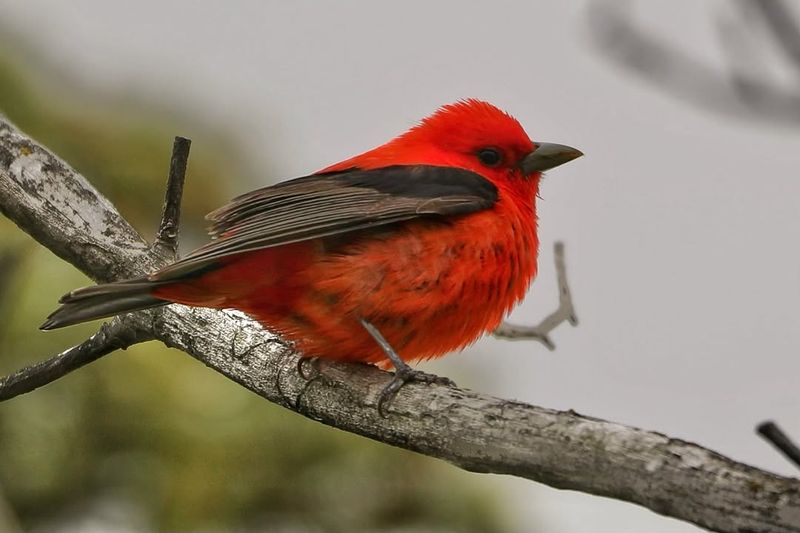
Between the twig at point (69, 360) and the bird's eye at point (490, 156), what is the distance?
1185mm

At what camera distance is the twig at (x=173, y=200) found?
2.79 metres

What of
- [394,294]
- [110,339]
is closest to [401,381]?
[394,294]

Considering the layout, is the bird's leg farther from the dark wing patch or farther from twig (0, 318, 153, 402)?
twig (0, 318, 153, 402)

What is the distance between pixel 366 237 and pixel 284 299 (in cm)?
26

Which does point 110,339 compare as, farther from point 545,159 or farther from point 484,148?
point 545,159

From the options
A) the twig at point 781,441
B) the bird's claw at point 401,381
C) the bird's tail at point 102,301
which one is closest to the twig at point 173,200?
the bird's tail at point 102,301

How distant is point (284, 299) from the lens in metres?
2.78

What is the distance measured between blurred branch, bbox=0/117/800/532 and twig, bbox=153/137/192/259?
6cm

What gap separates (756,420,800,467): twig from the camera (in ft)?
4.81

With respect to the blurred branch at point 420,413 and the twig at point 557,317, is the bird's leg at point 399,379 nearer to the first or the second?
the blurred branch at point 420,413

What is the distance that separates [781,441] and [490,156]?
199 cm

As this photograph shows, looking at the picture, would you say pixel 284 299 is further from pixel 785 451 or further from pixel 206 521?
pixel 206 521

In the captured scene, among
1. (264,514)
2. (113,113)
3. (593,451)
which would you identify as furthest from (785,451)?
(113,113)

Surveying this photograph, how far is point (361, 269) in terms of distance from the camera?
108 inches
